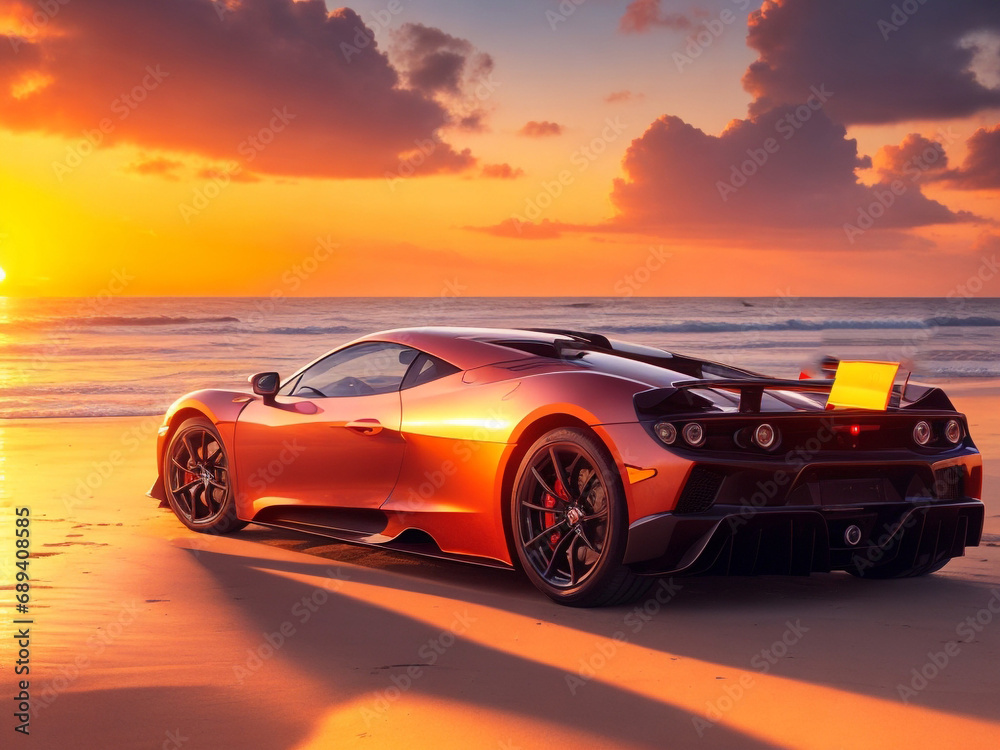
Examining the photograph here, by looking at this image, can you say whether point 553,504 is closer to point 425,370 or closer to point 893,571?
point 425,370

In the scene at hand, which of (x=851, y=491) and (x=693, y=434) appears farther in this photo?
(x=851, y=491)

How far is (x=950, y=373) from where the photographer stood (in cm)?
2245

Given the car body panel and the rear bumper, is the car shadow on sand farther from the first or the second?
the car body panel

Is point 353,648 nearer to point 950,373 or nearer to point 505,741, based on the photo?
point 505,741

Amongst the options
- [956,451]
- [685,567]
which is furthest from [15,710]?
[956,451]

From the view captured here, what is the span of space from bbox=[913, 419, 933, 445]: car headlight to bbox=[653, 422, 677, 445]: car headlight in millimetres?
1166

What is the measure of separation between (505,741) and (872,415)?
91.7 inches

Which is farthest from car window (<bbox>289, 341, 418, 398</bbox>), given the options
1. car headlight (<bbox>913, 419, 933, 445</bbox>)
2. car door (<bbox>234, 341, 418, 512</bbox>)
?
car headlight (<bbox>913, 419, 933, 445</bbox>)

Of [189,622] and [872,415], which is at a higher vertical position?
[872,415]

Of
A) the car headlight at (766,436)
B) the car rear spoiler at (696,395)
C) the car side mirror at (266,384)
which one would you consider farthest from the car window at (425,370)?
the car headlight at (766,436)

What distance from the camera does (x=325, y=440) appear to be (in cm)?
570

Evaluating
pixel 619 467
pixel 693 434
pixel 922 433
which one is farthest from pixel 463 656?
pixel 922 433

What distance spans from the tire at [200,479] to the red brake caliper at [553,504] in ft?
7.79

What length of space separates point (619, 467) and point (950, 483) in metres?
1.56
